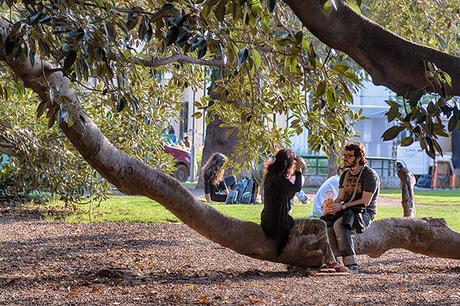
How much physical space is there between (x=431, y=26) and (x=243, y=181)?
34.5ft

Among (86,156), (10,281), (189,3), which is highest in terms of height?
(189,3)

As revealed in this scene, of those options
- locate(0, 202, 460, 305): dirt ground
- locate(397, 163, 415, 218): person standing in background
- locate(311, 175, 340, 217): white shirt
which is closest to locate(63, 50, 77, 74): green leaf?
locate(0, 202, 460, 305): dirt ground

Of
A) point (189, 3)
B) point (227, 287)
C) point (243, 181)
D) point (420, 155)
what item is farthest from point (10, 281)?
point (420, 155)

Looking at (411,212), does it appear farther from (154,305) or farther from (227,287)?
(154,305)

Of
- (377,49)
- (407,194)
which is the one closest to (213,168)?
(407,194)

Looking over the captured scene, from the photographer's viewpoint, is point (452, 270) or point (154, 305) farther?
point (452, 270)

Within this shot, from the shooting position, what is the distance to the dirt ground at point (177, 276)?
319 inches

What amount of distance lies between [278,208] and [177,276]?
1209mm

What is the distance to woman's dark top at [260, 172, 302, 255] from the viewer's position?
10.1 metres

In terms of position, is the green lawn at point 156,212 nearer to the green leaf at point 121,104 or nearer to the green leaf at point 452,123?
the green leaf at point 121,104

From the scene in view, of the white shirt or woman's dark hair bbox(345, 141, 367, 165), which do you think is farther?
the white shirt

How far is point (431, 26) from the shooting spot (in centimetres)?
1217

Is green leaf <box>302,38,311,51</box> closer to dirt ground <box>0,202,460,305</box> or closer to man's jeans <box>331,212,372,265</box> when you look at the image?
dirt ground <box>0,202,460,305</box>

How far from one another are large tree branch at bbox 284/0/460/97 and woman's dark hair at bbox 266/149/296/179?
14.0 feet
